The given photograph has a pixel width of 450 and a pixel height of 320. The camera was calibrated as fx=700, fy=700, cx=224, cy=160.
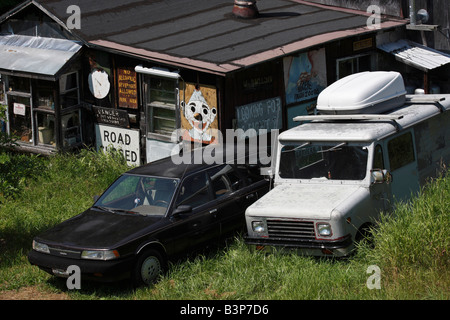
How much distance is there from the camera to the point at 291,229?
10227mm

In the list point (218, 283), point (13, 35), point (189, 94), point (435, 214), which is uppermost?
point (13, 35)

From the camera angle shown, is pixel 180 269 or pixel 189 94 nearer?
pixel 180 269

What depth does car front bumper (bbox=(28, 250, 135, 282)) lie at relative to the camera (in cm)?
970

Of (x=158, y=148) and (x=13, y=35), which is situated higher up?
(x=13, y=35)

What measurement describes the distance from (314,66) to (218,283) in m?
7.88

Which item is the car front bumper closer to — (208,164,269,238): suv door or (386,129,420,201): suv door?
(208,164,269,238): suv door

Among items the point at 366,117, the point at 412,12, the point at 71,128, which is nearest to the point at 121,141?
the point at 71,128

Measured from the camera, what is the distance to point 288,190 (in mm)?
11031

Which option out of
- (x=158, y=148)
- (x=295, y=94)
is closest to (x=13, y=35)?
(x=158, y=148)

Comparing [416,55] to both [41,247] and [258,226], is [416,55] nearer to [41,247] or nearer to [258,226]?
[258,226]

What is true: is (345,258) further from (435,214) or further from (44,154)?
(44,154)

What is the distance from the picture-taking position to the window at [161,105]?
15469mm

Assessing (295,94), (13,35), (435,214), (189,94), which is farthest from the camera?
(13,35)

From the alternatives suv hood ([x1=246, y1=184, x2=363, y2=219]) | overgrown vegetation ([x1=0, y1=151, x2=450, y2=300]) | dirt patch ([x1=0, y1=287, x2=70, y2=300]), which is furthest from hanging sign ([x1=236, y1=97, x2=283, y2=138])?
dirt patch ([x1=0, y1=287, x2=70, y2=300])
